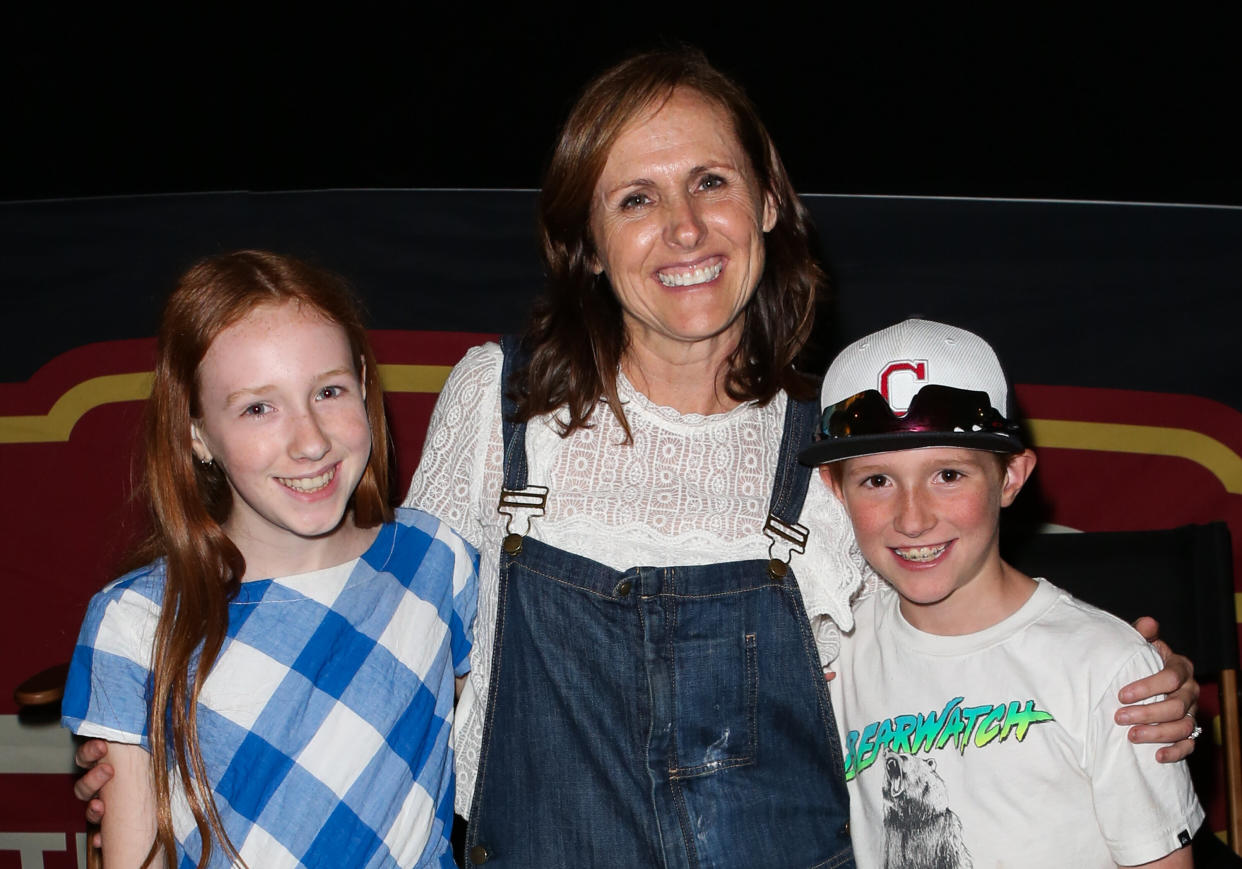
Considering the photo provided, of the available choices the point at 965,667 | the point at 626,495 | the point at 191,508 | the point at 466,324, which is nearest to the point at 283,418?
the point at 191,508

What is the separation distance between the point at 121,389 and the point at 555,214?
5.34 ft

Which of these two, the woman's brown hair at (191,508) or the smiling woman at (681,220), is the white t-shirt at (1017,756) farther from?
the woman's brown hair at (191,508)

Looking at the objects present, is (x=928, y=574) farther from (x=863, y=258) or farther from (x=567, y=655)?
(x=863, y=258)

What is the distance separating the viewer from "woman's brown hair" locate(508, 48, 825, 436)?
70.5 inches

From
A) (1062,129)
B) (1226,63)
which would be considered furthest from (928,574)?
(1226,63)

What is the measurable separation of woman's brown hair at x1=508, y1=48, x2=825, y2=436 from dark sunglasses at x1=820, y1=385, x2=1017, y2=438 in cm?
22

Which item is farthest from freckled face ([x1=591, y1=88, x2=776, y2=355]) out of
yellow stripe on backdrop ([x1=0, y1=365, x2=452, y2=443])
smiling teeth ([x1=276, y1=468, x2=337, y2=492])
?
yellow stripe on backdrop ([x1=0, y1=365, x2=452, y2=443])

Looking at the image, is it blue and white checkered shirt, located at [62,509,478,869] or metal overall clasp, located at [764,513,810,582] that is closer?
blue and white checkered shirt, located at [62,509,478,869]

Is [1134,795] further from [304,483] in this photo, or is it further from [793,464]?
[304,483]

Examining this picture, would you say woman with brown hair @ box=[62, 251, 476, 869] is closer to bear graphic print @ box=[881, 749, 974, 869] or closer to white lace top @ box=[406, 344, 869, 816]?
white lace top @ box=[406, 344, 869, 816]

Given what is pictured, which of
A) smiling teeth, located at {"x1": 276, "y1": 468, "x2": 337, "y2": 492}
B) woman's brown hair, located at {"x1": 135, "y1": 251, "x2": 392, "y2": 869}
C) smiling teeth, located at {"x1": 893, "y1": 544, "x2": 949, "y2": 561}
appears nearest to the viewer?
woman's brown hair, located at {"x1": 135, "y1": 251, "x2": 392, "y2": 869}

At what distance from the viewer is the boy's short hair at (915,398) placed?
1674mm

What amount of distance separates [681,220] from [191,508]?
88 centimetres

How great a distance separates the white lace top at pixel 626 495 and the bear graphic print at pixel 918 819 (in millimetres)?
238
